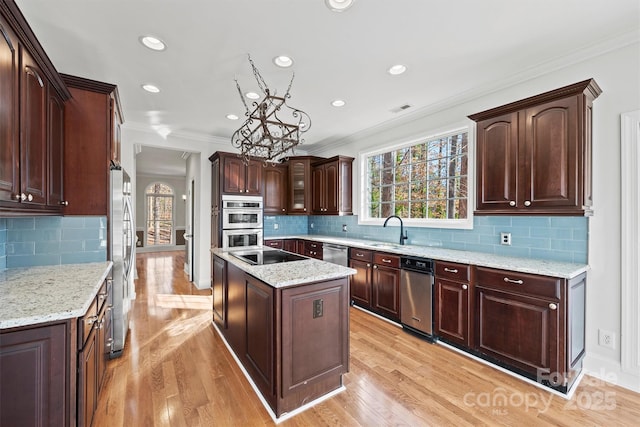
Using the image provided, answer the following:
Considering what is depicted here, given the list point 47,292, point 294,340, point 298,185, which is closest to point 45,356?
point 47,292

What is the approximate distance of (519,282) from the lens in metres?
2.29

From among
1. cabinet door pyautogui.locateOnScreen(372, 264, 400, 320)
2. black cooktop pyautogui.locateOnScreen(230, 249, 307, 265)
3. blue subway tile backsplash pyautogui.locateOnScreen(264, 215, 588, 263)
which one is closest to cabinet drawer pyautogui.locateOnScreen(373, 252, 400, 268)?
cabinet door pyautogui.locateOnScreen(372, 264, 400, 320)

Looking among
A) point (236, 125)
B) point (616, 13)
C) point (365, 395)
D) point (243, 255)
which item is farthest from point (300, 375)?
point (236, 125)

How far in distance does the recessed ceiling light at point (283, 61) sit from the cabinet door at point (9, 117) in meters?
1.65

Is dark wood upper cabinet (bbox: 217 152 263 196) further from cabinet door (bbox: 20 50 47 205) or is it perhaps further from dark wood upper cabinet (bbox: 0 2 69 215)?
cabinet door (bbox: 20 50 47 205)

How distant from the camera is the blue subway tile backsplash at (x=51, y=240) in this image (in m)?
2.17

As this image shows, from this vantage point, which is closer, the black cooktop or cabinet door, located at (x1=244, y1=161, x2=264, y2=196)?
the black cooktop

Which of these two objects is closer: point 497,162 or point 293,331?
point 293,331

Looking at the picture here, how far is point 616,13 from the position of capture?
195cm

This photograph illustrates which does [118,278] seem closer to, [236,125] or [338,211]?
[236,125]

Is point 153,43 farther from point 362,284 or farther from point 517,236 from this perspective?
point 517,236

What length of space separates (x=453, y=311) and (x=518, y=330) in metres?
0.55

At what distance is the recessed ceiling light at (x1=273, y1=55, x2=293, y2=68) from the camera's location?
2.47 metres

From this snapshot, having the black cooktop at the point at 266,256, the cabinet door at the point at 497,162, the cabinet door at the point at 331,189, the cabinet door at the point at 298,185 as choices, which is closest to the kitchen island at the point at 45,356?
the black cooktop at the point at 266,256
